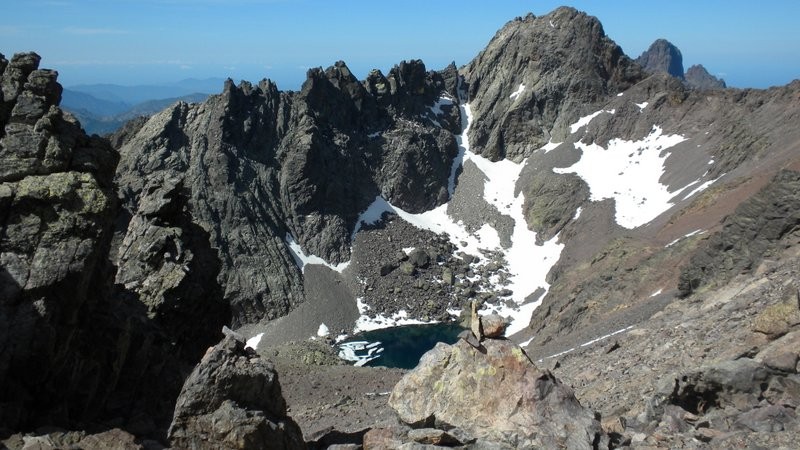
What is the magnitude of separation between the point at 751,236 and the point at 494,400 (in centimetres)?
2770

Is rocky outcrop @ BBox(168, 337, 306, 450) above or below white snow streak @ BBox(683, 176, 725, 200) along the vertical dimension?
below

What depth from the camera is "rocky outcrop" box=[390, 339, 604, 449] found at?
50.3 ft

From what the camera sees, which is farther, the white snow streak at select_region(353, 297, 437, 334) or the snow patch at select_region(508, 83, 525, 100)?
the snow patch at select_region(508, 83, 525, 100)

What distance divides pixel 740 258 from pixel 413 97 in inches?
3516

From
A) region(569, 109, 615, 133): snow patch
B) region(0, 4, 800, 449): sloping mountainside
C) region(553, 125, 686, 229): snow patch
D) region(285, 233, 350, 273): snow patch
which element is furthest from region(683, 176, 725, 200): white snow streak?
region(285, 233, 350, 273): snow patch

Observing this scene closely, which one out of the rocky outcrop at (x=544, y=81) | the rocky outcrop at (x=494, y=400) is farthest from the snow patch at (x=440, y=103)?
the rocky outcrop at (x=494, y=400)

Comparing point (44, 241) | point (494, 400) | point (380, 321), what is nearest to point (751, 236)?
point (494, 400)

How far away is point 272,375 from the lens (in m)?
14.9

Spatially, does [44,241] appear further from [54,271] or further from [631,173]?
[631,173]

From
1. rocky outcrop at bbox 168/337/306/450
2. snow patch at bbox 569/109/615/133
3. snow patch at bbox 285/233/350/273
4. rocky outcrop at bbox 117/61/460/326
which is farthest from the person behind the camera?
snow patch at bbox 569/109/615/133

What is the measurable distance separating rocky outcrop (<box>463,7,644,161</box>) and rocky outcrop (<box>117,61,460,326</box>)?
10.9 metres

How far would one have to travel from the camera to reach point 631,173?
9519cm

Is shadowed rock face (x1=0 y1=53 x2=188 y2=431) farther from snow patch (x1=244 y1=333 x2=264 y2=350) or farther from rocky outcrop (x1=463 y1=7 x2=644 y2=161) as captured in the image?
rocky outcrop (x1=463 y1=7 x2=644 y2=161)

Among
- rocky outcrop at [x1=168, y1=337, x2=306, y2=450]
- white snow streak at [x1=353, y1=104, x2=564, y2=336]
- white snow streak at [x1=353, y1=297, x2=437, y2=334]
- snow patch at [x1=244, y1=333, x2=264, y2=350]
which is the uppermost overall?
rocky outcrop at [x1=168, y1=337, x2=306, y2=450]
